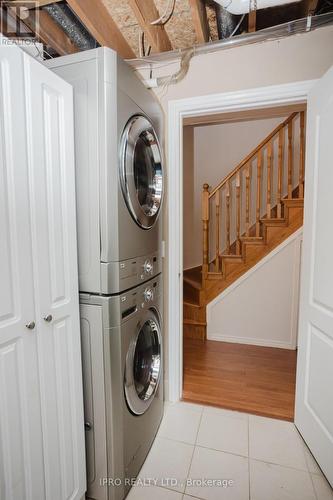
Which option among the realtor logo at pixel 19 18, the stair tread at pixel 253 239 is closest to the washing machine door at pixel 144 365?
the realtor logo at pixel 19 18

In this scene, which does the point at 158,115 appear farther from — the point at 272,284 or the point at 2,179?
the point at 272,284

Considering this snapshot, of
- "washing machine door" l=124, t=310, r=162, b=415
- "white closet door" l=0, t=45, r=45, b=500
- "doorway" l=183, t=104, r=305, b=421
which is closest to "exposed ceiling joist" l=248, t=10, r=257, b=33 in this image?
"doorway" l=183, t=104, r=305, b=421

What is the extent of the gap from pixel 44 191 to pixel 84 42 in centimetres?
130

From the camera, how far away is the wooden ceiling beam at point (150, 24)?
1.24m

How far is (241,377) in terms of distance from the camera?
7.20 feet

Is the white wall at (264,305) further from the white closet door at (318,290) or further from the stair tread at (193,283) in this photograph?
the white closet door at (318,290)

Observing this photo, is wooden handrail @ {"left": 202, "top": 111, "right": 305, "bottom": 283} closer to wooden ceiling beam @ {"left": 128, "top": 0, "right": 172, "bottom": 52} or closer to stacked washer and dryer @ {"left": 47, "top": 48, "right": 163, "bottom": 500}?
wooden ceiling beam @ {"left": 128, "top": 0, "right": 172, "bottom": 52}

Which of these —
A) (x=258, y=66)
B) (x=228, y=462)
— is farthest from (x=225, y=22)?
(x=228, y=462)

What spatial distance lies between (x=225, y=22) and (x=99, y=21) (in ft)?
2.46

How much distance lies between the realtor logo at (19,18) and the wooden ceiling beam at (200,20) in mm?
783

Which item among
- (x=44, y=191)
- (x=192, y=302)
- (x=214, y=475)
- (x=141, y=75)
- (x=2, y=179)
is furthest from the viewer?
(x=192, y=302)

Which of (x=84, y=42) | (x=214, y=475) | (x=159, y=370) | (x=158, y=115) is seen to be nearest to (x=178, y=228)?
(x=158, y=115)

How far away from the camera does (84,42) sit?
5.11 feet

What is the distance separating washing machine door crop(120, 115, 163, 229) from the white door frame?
0.94ft
